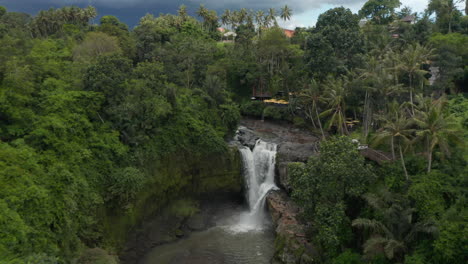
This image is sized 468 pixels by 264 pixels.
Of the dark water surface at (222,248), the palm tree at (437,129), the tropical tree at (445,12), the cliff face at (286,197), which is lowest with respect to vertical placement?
the dark water surface at (222,248)

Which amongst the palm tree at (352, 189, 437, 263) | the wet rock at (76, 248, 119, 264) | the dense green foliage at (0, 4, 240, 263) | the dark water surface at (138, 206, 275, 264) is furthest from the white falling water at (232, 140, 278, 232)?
the wet rock at (76, 248, 119, 264)

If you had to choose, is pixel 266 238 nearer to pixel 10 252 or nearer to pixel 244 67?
pixel 10 252

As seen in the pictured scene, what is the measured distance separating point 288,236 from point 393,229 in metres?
7.96

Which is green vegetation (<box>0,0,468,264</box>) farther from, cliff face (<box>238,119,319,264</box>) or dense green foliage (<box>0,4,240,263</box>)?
cliff face (<box>238,119,319,264</box>)

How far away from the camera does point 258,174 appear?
35.3 meters

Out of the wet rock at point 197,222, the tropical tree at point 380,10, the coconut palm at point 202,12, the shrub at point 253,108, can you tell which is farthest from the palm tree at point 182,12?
the wet rock at point 197,222

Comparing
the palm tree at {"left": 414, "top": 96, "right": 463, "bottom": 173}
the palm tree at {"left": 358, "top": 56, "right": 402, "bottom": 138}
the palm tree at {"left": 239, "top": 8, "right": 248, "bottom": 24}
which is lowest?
A: the palm tree at {"left": 414, "top": 96, "right": 463, "bottom": 173}

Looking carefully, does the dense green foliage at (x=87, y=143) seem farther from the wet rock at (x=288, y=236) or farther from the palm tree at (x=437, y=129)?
the palm tree at (x=437, y=129)

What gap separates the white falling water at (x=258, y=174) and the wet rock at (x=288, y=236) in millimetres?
1983

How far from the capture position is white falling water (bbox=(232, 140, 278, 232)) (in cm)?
3330

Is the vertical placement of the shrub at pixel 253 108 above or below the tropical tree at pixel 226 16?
below

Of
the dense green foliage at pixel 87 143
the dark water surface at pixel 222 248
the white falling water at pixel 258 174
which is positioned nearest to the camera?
the dense green foliage at pixel 87 143

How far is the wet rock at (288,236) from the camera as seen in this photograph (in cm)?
2370

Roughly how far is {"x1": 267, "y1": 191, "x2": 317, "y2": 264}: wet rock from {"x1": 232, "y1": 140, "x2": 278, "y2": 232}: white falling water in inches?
78.1
